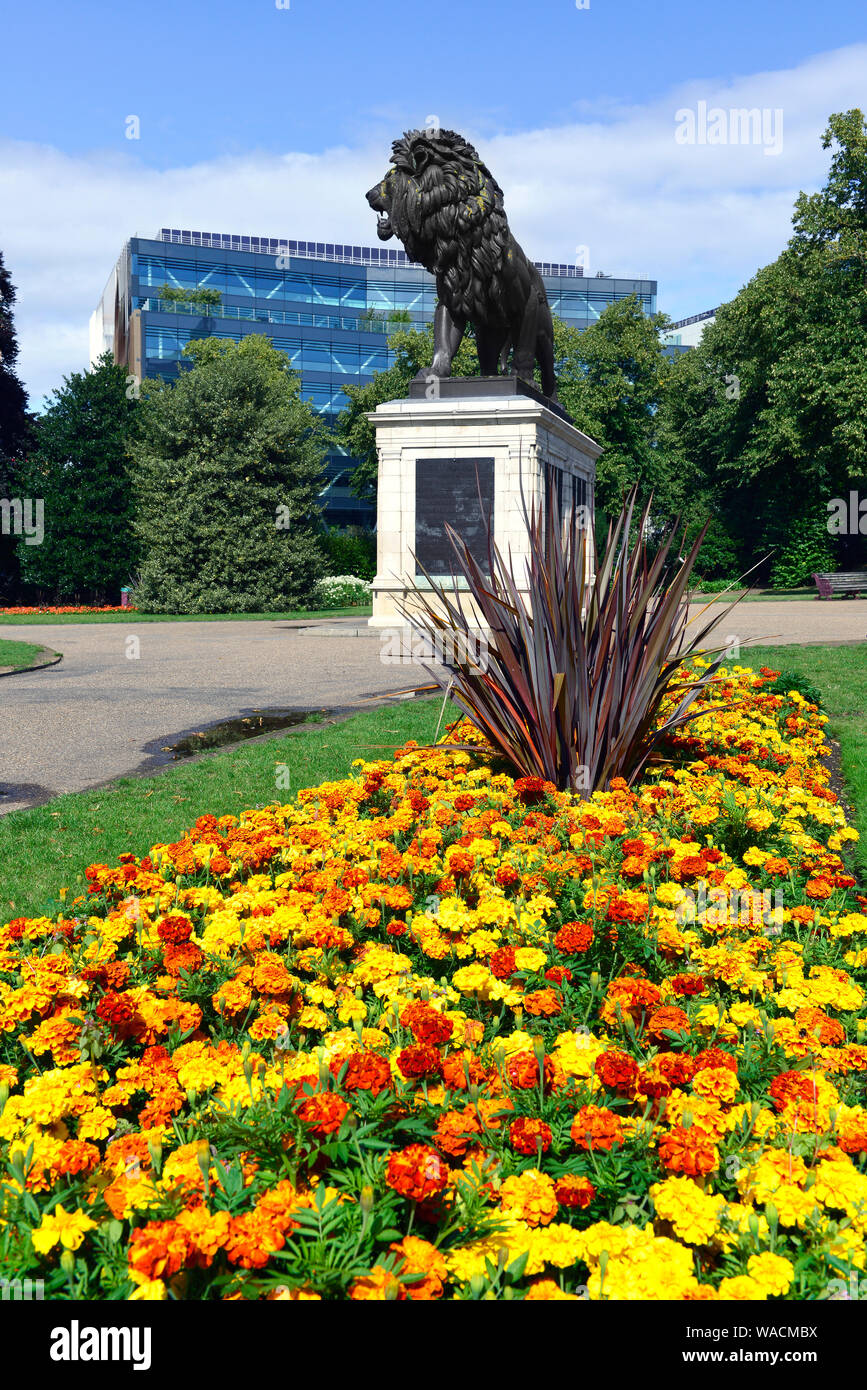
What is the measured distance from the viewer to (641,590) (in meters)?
5.25

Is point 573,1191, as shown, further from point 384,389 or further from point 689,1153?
point 384,389

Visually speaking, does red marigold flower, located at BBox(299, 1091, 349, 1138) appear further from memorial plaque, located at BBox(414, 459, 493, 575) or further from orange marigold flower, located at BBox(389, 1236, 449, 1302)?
memorial plaque, located at BBox(414, 459, 493, 575)

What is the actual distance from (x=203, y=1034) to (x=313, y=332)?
79.3m

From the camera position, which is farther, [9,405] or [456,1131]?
[9,405]

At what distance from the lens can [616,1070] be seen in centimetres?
213

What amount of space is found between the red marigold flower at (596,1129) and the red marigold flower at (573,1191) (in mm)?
128

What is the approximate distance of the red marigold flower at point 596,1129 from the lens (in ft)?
6.51

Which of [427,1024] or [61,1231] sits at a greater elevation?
[427,1024]

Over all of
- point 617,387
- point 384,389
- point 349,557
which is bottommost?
point 349,557

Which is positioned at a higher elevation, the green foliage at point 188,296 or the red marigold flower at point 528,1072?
the green foliage at point 188,296

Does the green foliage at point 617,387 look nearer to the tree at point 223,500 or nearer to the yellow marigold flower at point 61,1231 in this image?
the tree at point 223,500

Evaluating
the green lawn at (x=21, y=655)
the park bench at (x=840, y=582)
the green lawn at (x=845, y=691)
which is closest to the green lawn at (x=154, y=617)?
the green lawn at (x=21, y=655)

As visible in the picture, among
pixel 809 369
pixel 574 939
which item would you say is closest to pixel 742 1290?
pixel 574 939

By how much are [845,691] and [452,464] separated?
6.95 meters
